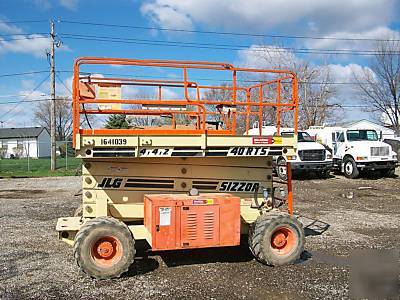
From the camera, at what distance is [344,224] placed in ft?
32.9

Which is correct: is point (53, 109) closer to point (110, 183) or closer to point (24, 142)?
point (110, 183)

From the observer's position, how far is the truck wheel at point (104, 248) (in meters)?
5.94

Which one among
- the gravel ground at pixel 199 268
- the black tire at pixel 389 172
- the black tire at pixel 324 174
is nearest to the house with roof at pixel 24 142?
the black tire at pixel 324 174

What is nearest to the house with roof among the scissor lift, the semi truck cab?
the semi truck cab

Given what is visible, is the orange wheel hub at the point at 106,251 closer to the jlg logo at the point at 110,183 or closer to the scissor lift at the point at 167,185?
the scissor lift at the point at 167,185

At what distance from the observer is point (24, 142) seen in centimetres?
6812

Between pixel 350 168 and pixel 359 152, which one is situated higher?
pixel 359 152

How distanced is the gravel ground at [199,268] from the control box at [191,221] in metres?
Result: 0.50

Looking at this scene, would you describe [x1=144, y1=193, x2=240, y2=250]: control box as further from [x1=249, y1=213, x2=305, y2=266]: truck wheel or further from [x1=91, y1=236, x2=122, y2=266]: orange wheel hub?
[x1=91, y1=236, x2=122, y2=266]: orange wheel hub

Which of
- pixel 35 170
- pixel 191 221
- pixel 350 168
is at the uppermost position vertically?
pixel 350 168

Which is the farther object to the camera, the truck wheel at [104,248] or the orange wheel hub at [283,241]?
the orange wheel hub at [283,241]

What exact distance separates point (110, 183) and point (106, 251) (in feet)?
3.56

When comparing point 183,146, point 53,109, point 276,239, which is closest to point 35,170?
point 53,109

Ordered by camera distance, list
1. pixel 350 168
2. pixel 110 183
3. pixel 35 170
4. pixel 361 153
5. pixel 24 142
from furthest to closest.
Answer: pixel 24 142, pixel 35 170, pixel 350 168, pixel 361 153, pixel 110 183
